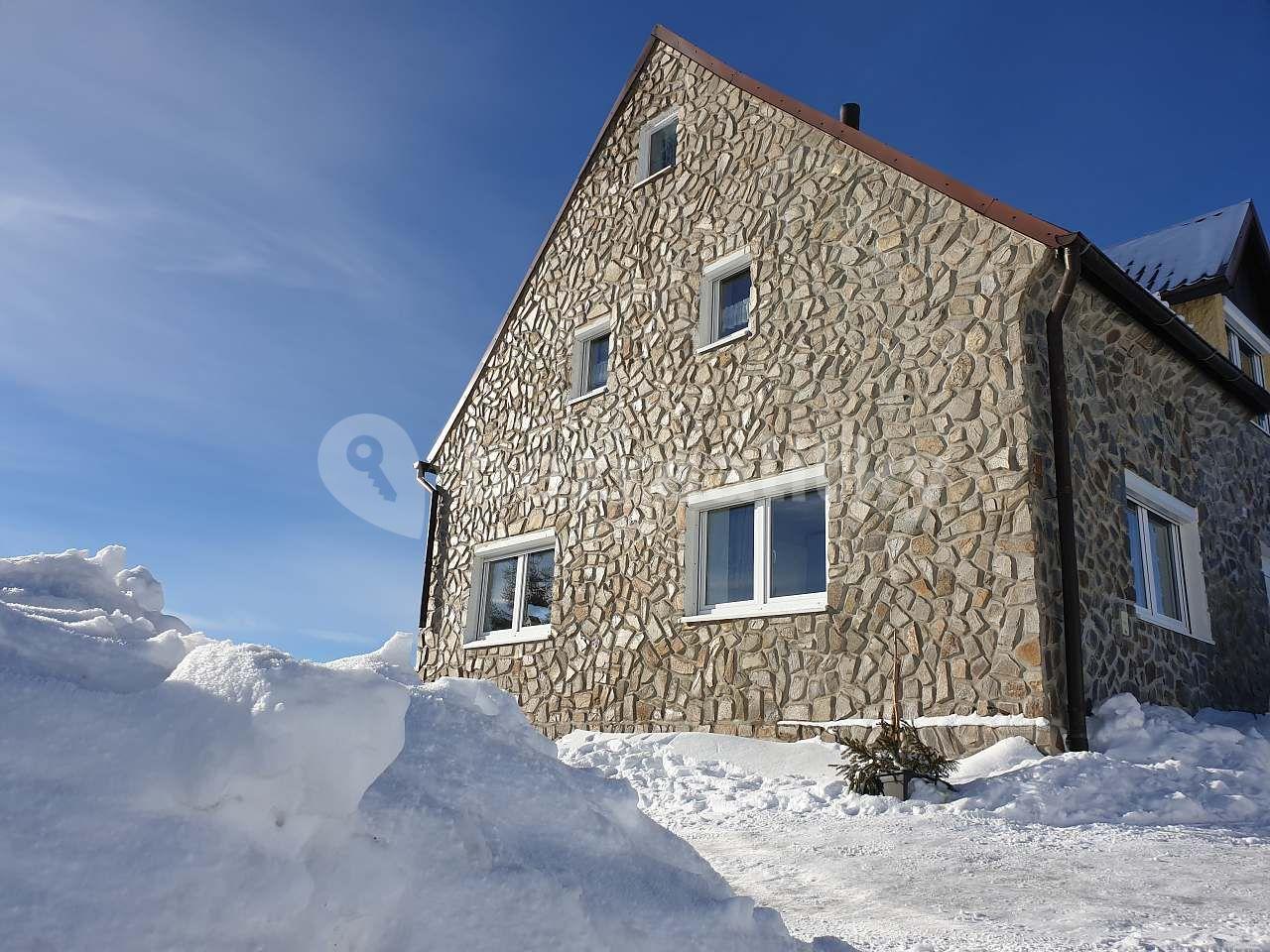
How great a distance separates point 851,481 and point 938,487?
780mm

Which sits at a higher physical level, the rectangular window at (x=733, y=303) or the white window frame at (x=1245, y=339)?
the white window frame at (x=1245, y=339)

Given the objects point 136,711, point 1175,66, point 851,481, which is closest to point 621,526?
point 851,481

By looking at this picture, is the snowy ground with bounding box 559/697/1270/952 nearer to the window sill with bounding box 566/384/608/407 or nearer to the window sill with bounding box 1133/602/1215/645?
the window sill with bounding box 1133/602/1215/645

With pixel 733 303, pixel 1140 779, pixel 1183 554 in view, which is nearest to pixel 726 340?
pixel 733 303

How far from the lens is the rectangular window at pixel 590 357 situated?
10570mm

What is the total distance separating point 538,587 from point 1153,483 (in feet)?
20.6

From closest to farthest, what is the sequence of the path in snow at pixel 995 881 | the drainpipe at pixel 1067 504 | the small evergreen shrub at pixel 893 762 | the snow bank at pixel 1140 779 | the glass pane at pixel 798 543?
1. the path in snow at pixel 995 881
2. the snow bank at pixel 1140 779
3. the small evergreen shrub at pixel 893 762
4. the drainpipe at pixel 1067 504
5. the glass pane at pixel 798 543

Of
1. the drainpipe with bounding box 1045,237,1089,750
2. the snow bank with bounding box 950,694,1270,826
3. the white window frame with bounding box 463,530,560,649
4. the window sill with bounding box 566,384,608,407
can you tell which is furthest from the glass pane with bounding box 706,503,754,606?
the snow bank with bounding box 950,694,1270,826

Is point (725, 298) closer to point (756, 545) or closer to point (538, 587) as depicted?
point (756, 545)

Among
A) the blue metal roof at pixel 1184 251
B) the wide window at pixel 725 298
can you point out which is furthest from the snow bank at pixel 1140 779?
the blue metal roof at pixel 1184 251

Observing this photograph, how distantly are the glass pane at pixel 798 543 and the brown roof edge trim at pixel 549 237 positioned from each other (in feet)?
17.5

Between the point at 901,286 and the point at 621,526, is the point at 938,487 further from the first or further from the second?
the point at 621,526

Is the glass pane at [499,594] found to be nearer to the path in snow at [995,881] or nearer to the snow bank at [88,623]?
the path in snow at [995,881]

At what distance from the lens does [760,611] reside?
7.96 meters
